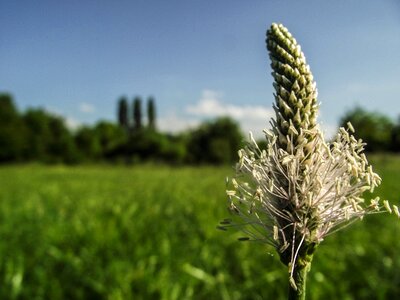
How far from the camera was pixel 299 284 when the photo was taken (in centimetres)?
71

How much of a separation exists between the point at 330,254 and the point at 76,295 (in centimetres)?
495

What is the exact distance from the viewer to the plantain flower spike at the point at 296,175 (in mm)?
921

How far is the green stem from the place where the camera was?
66 centimetres

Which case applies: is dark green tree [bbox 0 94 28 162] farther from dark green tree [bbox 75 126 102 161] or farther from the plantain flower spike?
the plantain flower spike

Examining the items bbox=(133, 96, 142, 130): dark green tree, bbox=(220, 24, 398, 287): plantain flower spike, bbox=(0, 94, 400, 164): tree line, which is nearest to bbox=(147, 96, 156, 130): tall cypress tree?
bbox=(133, 96, 142, 130): dark green tree

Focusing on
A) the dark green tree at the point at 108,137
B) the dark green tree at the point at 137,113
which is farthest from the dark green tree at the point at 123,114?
the dark green tree at the point at 108,137

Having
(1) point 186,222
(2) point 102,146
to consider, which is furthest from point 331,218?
(2) point 102,146

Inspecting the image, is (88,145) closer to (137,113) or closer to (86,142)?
(86,142)

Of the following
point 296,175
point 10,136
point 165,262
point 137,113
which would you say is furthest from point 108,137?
point 296,175

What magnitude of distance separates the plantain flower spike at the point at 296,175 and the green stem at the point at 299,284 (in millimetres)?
36

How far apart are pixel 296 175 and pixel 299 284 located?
319mm

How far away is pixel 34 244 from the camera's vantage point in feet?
36.3

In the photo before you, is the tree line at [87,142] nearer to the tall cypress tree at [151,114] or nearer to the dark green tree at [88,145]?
the dark green tree at [88,145]

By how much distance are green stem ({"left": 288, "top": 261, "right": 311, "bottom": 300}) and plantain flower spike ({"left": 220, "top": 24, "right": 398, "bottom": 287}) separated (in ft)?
0.12
